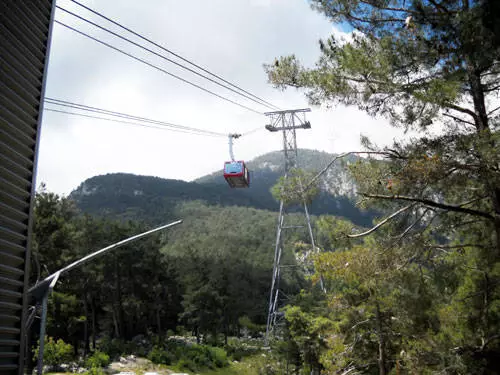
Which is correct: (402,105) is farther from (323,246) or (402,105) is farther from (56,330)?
(56,330)

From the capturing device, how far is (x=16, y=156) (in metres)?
2.96

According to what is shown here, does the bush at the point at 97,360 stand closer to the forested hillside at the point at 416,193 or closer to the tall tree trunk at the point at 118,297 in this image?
the tall tree trunk at the point at 118,297

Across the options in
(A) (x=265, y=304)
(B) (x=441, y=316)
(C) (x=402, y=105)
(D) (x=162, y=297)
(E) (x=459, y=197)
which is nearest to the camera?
(C) (x=402, y=105)

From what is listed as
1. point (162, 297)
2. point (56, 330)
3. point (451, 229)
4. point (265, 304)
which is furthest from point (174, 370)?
point (265, 304)

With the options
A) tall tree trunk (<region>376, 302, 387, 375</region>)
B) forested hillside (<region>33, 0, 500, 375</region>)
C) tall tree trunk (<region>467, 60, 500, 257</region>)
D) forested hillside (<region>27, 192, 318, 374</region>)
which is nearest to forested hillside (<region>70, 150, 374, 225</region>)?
forested hillside (<region>27, 192, 318, 374</region>)

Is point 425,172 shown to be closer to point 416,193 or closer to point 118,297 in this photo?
point 416,193

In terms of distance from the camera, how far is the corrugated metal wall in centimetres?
279

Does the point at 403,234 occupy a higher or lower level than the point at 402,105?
lower

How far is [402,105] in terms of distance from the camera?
22.9 ft

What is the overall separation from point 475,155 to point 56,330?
31487 mm

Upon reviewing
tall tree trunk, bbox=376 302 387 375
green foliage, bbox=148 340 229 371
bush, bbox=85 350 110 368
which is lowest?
green foliage, bbox=148 340 229 371

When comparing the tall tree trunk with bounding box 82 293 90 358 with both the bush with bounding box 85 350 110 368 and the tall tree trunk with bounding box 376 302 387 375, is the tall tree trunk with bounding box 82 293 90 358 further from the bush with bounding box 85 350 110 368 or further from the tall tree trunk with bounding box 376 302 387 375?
the tall tree trunk with bounding box 376 302 387 375

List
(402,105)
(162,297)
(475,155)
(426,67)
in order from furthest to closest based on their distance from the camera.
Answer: (162,297) → (402,105) → (426,67) → (475,155)

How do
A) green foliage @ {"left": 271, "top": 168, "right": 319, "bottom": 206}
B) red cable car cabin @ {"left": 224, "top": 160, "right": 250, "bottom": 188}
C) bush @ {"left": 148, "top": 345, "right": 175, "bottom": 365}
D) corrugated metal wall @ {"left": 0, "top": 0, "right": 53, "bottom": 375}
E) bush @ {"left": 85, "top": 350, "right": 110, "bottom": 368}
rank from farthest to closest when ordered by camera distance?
bush @ {"left": 148, "top": 345, "right": 175, "bottom": 365}, bush @ {"left": 85, "top": 350, "right": 110, "bottom": 368}, red cable car cabin @ {"left": 224, "top": 160, "right": 250, "bottom": 188}, green foliage @ {"left": 271, "top": 168, "right": 319, "bottom": 206}, corrugated metal wall @ {"left": 0, "top": 0, "right": 53, "bottom": 375}
